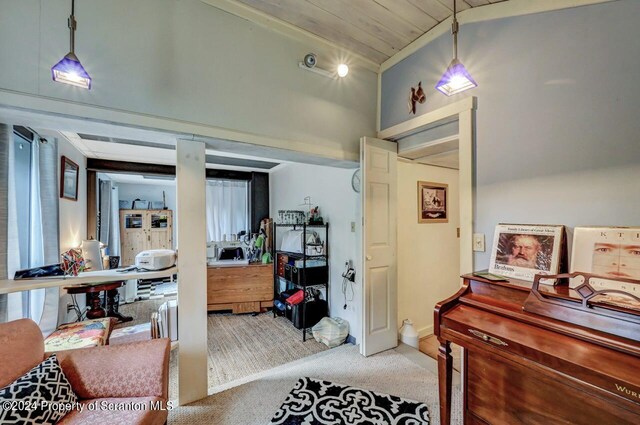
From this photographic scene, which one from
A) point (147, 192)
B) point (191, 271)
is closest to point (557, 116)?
point (191, 271)

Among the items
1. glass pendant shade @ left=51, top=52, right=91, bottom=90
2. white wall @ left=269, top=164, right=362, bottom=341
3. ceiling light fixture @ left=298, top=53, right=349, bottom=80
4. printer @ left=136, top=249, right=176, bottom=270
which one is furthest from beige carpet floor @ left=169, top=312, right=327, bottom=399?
ceiling light fixture @ left=298, top=53, right=349, bottom=80

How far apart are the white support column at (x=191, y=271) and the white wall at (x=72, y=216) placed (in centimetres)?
211

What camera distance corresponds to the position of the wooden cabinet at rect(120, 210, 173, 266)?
5969 millimetres

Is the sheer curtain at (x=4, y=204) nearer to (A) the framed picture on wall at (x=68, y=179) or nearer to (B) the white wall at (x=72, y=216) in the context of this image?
(B) the white wall at (x=72, y=216)

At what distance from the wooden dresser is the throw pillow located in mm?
1885

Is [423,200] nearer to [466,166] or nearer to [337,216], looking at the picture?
[337,216]

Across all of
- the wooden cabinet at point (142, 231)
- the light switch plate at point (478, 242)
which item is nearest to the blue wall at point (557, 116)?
the light switch plate at point (478, 242)

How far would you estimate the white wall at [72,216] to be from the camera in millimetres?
3000

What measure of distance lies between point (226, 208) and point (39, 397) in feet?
Result: 13.5

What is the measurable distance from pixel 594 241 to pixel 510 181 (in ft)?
1.80

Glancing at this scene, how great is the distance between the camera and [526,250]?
4.95ft

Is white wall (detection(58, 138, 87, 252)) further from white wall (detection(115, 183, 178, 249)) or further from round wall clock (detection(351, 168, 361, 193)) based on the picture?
round wall clock (detection(351, 168, 361, 193))

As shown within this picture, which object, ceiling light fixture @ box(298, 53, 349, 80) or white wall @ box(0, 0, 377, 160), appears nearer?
white wall @ box(0, 0, 377, 160)

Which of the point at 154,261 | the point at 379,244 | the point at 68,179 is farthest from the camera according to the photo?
the point at 68,179
